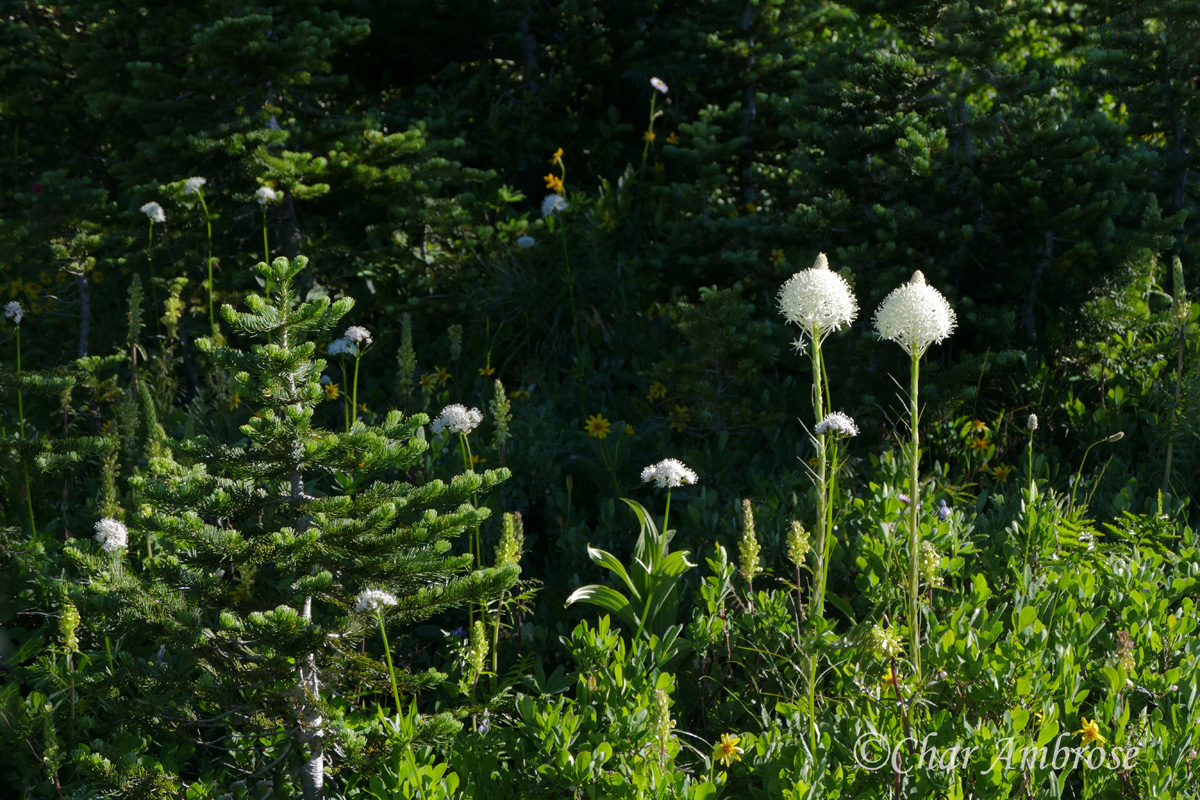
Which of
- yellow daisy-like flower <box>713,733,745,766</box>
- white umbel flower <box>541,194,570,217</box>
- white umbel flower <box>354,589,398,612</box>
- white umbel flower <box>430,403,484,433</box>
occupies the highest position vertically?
white umbel flower <box>541,194,570,217</box>

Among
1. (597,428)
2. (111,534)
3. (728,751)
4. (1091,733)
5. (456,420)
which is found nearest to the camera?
(1091,733)

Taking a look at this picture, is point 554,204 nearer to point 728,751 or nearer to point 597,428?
point 597,428

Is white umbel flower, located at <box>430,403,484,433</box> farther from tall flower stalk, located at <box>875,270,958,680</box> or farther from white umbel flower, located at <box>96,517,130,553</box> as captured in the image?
tall flower stalk, located at <box>875,270,958,680</box>

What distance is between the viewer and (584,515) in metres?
3.85

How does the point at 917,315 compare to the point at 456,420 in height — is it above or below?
above

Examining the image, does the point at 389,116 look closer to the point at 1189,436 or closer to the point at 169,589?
the point at 169,589

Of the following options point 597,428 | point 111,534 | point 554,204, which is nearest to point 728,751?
point 111,534

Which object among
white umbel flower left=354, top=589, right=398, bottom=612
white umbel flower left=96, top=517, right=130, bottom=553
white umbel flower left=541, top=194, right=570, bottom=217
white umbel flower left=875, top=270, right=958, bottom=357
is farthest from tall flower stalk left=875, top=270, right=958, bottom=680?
white umbel flower left=541, top=194, right=570, bottom=217

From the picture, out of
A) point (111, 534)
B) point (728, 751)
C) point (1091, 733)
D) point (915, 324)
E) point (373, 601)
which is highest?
point (915, 324)

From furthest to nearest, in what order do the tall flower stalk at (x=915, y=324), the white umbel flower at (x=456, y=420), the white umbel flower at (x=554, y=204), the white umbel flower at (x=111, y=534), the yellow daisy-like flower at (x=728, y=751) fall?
the white umbel flower at (x=554, y=204) → the white umbel flower at (x=456, y=420) → the white umbel flower at (x=111, y=534) → the yellow daisy-like flower at (x=728, y=751) → the tall flower stalk at (x=915, y=324)

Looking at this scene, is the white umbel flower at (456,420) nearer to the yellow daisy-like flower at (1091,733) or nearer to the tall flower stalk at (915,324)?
the tall flower stalk at (915,324)

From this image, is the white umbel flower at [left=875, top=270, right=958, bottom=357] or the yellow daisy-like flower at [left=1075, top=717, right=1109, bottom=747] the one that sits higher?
the white umbel flower at [left=875, top=270, right=958, bottom=357]

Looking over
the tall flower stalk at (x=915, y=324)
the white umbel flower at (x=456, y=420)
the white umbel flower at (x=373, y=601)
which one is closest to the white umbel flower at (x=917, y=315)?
the tall flower stalk at (x=915, y=324)

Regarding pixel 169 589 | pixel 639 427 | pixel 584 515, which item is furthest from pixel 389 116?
pixel 169 589
